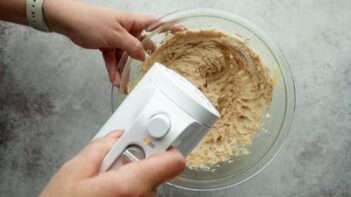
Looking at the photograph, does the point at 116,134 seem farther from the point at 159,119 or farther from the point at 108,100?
the point at 108,100

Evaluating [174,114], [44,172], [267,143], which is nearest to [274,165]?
[267,143]

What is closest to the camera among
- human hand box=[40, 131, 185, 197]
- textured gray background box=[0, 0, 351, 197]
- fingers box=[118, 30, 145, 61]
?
human hand box=[40, 131, 185, 197]

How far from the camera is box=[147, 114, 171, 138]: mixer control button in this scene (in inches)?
26.5

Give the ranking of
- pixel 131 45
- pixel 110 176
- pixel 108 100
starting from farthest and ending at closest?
pixel 108 100 < pixel 131 45 < pixel 110 176

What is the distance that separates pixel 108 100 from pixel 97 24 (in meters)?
0.22

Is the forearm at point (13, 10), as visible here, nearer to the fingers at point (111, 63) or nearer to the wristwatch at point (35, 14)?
the wristwatch at point (35, 14)

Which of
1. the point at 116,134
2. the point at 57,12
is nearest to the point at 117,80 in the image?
the point at 57,12

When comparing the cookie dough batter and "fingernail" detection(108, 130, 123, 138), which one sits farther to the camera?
the cookie dough batter

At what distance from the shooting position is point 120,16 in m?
0.94

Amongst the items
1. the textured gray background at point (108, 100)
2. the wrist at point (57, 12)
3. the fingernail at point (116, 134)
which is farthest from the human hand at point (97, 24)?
the fingernail at point (116, 134)

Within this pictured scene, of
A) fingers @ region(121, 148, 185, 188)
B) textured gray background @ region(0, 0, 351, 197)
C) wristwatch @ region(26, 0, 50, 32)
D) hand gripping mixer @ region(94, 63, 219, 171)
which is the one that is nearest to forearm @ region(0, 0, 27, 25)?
wristwatch @ region(26, 0, 50, 32)

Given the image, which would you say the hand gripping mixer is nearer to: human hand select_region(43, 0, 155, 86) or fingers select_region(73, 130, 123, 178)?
fingers select_region(73, 130, 123, 178)

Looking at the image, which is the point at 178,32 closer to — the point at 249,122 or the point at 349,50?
the point at 249,122

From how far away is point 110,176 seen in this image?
633 mm
